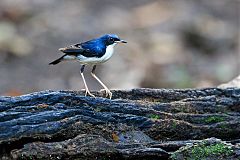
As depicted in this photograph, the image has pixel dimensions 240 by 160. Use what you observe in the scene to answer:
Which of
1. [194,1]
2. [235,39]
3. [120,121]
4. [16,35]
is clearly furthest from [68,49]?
[194,1]

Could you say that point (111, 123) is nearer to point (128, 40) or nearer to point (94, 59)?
point (94, 59)

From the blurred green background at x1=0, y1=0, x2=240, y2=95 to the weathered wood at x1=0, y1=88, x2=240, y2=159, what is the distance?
6892 mm

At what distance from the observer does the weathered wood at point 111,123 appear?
5684 millimetres

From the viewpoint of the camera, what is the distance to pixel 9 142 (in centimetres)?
564

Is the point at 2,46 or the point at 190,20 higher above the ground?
the point at 190,20

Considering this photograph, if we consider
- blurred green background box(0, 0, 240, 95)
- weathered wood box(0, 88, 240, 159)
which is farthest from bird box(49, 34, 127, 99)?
blurred green background box(0, 0, 240, 95)

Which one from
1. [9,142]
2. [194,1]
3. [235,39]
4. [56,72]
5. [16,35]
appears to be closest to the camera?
[9,142]

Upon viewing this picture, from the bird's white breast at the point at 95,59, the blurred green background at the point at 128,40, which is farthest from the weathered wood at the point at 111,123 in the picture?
the blurred green background at the point at 128,40

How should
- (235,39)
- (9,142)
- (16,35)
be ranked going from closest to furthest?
(9,142) < (16,35) < (235,39)

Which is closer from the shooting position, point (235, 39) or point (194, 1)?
point (235, 39)

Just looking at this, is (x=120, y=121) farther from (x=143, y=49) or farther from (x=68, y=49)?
(x=143, y=49)

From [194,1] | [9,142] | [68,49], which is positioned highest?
[194,1]

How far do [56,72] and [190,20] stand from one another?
18.5ft

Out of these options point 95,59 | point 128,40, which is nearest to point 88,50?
point 95,59
